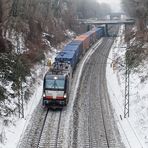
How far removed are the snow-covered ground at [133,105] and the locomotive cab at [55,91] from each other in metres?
4.77

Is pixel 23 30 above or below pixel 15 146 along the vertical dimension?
above

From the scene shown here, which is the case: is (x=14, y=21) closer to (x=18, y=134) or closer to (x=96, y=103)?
(x=96, y=103)

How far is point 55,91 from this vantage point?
3089 centimetres

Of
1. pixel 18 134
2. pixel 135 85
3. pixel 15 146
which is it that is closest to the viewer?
pixel 15 146

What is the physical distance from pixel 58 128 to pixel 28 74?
12.9 meters

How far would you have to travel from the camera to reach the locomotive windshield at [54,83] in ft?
102

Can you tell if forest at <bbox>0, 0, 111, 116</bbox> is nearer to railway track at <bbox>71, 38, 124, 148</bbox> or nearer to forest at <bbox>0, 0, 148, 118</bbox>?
forest at <bbox>0, 0, 148, 118</bbox>

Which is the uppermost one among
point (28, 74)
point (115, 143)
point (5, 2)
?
point (5, 2)

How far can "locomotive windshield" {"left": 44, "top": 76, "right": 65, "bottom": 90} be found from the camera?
31.0m

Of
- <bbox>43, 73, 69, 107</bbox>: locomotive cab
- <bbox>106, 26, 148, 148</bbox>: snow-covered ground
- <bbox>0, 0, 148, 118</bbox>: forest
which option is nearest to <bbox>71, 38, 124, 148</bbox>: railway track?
<bbox>106, 26, 148, 148</bbox>: snow-covered ground

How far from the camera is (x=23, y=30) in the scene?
52.5m

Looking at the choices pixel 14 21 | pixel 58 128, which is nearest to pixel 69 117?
pixel 58 128

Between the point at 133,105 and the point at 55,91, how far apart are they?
7.01 metres

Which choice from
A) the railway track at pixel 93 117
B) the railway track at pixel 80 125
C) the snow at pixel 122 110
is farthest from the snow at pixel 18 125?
the railway track at pixel 93 117
